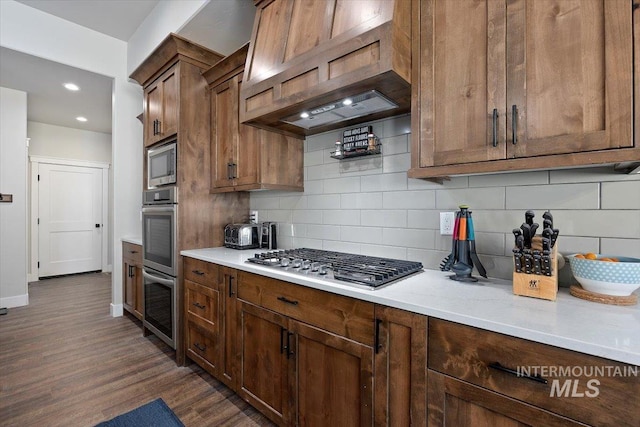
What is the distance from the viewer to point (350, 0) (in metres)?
1.49

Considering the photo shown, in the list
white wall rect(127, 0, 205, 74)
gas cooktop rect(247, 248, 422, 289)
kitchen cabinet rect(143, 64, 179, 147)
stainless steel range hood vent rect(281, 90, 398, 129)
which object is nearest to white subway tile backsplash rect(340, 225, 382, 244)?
gas cooktop rect(247, 248, 422, 289)

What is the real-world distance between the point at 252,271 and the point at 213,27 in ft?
7.21

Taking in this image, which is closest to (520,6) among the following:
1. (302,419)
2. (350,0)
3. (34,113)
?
(350,0)

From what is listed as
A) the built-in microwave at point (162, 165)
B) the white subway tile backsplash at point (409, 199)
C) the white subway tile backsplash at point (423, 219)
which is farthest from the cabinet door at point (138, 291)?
the white subway tile backsplash at point (423, 219)

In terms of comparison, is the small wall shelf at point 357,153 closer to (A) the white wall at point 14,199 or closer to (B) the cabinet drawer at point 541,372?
(B) the cabinet drawer at point 541,372

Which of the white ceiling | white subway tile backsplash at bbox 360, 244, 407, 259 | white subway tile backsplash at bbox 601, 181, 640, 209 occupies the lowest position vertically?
white subway tile backsplash at bbox 360, 244, 407, 259

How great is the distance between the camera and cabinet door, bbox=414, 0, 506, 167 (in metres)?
1.16

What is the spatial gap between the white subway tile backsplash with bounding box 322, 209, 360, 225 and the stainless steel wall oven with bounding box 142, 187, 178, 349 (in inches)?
48.1

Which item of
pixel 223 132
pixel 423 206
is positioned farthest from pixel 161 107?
pixel 423 206

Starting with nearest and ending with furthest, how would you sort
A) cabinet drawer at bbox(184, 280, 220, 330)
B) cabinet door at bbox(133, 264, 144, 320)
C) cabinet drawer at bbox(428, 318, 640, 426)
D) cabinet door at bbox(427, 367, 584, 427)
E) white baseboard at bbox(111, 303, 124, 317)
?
cabinet drawer at bbox(428, 318, 640, 426) < cabinet door at bbox(427, 367, 584, 427) < cabinet drawer at bbox(184, 280, 220, 330) < cabinet door at bbox(133, 264, 144, 320) < white baseboard at bbox(111, 303, 124, 317)

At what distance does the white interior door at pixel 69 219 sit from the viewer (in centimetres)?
525

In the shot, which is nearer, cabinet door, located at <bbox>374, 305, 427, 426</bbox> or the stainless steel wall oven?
cabinet door, located at <bbox>374, 305, 427, 426</bbox>

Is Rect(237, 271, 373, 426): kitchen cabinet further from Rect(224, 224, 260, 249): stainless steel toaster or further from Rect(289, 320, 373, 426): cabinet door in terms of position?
Rect(224, 224, 260, 249): stainless steel toaster

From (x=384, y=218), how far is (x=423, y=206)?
0.88 feet
